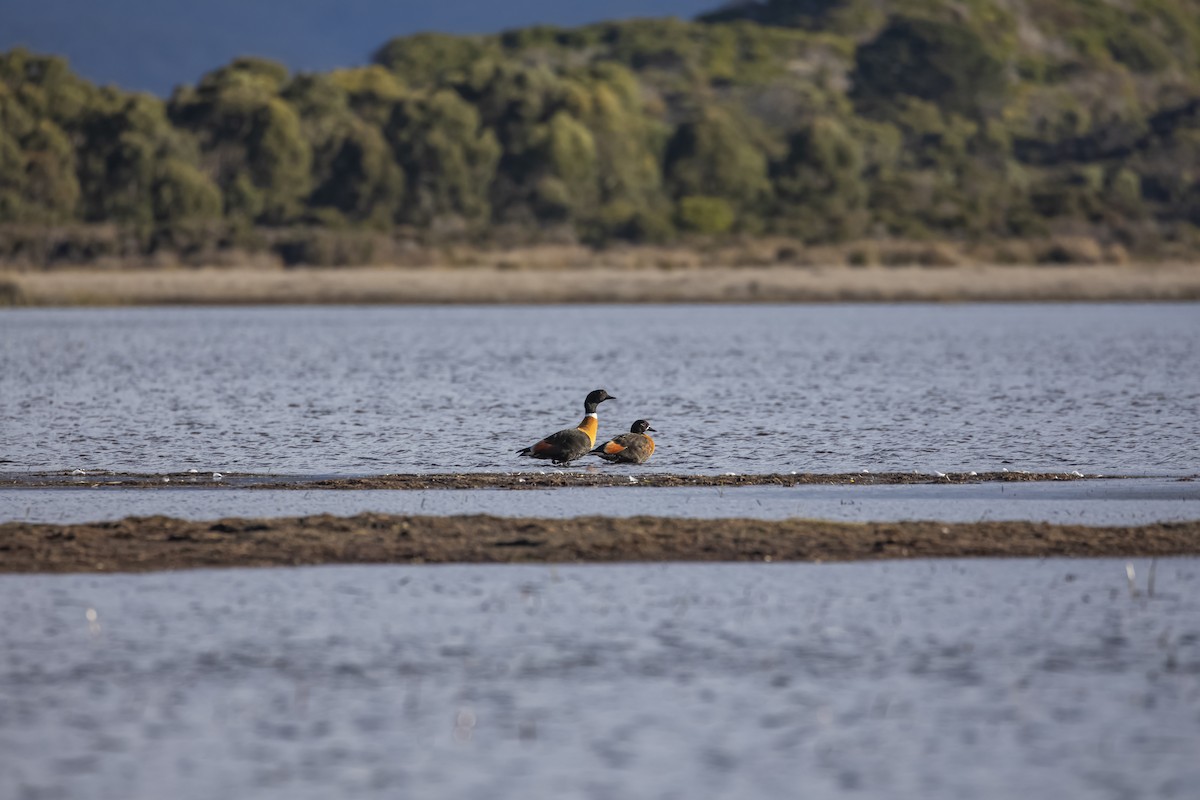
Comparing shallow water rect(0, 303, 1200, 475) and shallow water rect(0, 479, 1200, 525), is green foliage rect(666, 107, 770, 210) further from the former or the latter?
shallow water rect(0, 479, 1200, 525)

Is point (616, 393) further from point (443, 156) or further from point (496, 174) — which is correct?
point (496, 174)

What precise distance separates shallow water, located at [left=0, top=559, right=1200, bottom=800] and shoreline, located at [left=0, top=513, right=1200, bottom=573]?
282 mm

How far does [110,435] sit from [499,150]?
265 ft

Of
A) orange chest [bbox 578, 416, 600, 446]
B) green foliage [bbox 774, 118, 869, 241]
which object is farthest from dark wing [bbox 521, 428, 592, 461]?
green foliage [bbox 774, 118, 869, 241]

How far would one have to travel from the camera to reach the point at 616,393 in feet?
99.8

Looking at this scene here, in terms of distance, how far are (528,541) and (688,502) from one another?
2881mm

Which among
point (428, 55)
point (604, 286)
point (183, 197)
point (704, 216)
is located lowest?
point (604, 286)

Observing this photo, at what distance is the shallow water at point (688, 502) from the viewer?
15492mm

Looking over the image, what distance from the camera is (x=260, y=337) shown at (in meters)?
48.5

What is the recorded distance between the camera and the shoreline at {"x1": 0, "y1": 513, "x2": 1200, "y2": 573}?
13273mm

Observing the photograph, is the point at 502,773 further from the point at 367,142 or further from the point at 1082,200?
the point at 367,142

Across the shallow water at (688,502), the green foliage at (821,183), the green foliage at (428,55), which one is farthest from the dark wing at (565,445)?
the green foliage at (428,55)

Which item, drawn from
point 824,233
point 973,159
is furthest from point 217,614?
point 973,159

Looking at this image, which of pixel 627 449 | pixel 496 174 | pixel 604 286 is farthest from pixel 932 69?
pixel 627 449
